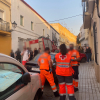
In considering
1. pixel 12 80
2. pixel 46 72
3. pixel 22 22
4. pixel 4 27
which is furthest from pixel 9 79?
pixel 22 22

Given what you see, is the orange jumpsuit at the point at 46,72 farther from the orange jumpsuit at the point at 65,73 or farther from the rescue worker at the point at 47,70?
the orange jumpsuit at the point at 65,73

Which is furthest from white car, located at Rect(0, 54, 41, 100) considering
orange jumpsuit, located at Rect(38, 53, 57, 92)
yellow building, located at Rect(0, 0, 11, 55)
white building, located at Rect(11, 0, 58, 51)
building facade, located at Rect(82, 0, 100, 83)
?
white building, located at Rect(11, 0, 58, 51)

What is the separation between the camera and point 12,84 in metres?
2.19

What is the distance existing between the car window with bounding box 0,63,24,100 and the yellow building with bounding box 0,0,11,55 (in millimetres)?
10574

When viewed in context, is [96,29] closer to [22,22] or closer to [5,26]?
[5,26]

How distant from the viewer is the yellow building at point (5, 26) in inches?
487

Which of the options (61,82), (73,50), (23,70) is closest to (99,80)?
(73,50)

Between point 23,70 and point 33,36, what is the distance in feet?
56.7

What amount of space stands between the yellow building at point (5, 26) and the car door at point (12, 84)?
A: 10582 millimetres

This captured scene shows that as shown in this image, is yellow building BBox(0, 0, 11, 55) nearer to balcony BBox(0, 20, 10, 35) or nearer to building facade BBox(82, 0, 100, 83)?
balcony BBox(0, 20, 10, 35)

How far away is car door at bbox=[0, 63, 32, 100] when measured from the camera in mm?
1944

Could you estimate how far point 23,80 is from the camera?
2.29m

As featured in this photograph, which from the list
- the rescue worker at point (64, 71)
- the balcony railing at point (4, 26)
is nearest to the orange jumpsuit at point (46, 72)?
the rescue worker at point (64, 71)

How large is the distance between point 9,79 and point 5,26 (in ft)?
37.8
